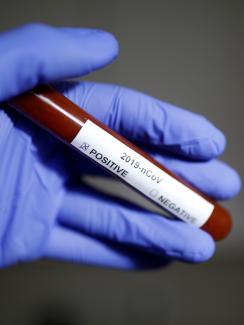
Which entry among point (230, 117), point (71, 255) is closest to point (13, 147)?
point (71, 255)

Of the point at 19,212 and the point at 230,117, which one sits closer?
the point at 19,212

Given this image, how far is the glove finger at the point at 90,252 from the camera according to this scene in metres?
0.74

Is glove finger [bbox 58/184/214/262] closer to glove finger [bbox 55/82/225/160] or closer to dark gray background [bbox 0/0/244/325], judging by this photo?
glove finger [bbox 55/82/225/160]

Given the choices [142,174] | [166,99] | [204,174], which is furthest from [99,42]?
[166,99]

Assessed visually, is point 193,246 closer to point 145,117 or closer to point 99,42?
point 145,117

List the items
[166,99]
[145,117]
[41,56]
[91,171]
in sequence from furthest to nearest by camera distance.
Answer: [166,99], [91,171], [145,117], [41,56]

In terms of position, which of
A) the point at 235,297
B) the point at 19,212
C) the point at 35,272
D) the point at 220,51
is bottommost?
the point at 35,272

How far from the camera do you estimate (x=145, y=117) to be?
0.61m

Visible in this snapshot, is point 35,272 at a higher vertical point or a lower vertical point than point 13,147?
lower

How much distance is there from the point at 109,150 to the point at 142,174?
0.07 m

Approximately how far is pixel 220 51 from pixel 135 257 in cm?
66

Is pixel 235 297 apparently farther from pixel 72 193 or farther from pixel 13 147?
pixel 13 147

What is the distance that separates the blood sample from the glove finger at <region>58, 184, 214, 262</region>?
74 millimetres

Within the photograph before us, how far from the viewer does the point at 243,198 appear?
1.11 metres
